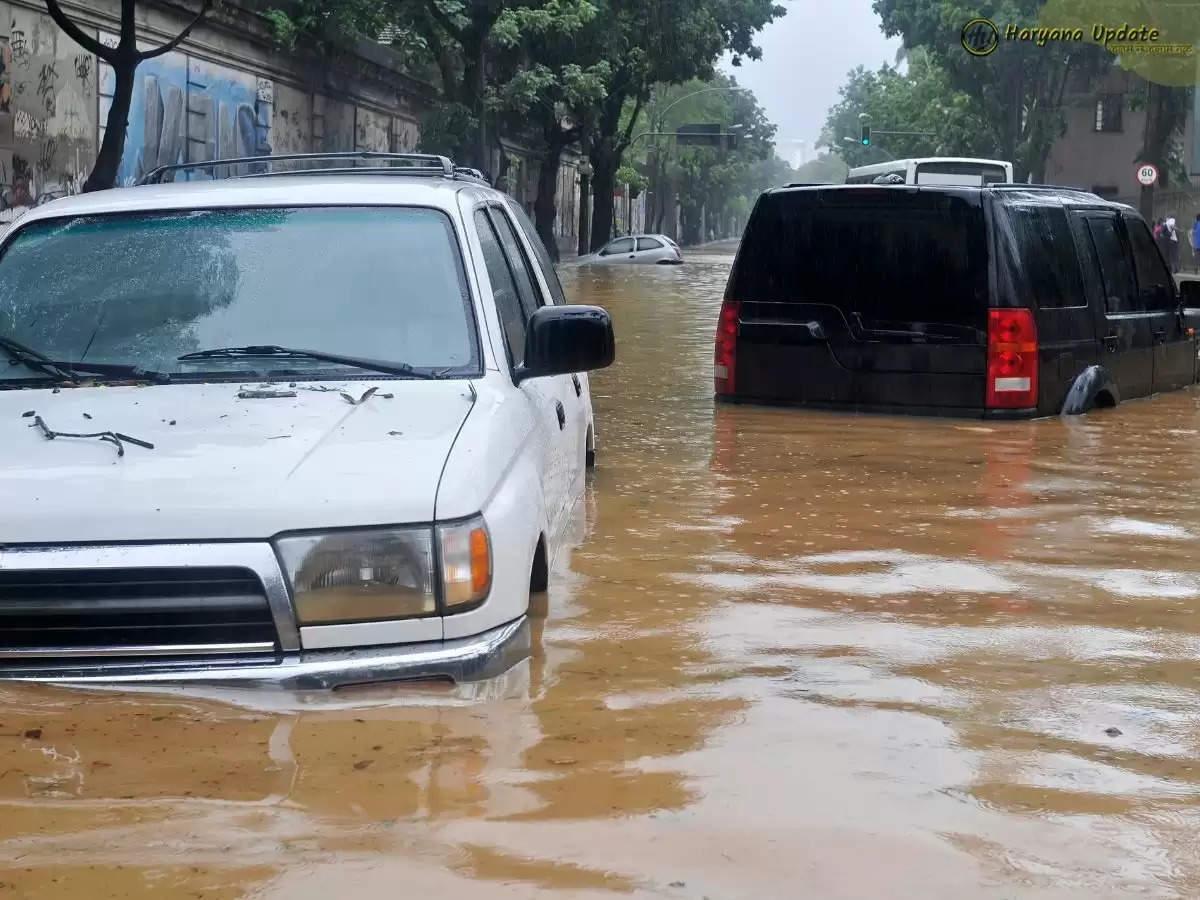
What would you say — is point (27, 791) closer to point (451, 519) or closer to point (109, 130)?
point (451, 519)

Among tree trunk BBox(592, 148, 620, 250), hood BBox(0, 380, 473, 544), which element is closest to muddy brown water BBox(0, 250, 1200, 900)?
hood BBox(0, 380, 473, 544)

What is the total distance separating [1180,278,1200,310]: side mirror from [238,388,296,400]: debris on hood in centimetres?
859

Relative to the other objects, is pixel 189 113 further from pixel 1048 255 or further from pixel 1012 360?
pixel 1012 360

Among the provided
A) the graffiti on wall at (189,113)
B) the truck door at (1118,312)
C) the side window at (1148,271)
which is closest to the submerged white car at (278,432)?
the truck door at (1118,312)

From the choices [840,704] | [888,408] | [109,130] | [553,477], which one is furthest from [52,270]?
[109,130]

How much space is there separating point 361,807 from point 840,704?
158 centimetres

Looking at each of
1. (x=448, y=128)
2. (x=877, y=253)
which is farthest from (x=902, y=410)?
(x=448, y=128)

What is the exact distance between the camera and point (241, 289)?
532cm

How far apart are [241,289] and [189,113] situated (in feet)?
87.7

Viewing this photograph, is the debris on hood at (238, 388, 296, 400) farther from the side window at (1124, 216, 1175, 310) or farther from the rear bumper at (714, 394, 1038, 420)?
the side window at (1124, 216, 1175, 310)

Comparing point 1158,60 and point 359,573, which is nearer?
point 359,573

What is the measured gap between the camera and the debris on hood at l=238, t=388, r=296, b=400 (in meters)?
4.85

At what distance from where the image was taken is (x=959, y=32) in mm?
58500

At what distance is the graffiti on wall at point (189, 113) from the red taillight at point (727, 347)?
16.5 m
